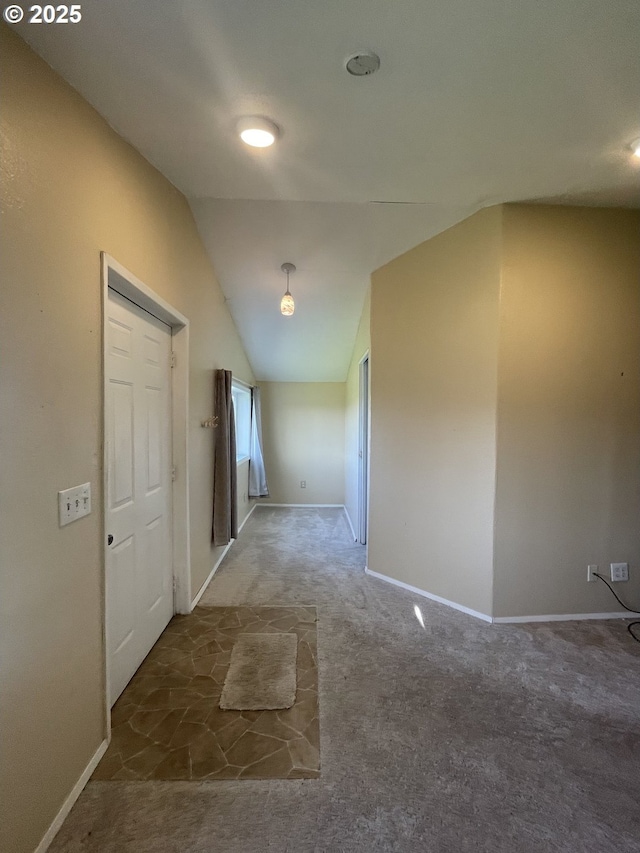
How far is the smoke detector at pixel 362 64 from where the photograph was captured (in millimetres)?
1229

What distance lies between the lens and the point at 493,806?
4.14ft

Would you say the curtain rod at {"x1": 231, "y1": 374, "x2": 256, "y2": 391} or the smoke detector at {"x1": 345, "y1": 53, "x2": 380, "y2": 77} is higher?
the smoke detector at {"x1": 345, "y1": 53, "x2": 380, "y2": 77}

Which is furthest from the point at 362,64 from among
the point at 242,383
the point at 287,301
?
the point at 242,383

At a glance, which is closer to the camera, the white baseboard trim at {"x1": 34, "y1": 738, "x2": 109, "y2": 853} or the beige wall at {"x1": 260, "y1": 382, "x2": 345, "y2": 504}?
the white baseboard trim at {"x1": 34, "y1": 738, "x2": 109, "y2": 853}

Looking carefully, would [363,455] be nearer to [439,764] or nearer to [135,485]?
[135,485]

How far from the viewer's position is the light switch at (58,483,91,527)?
1.21 metres

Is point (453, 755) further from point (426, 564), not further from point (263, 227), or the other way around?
point (263, 227)

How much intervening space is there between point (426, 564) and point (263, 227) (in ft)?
9.14

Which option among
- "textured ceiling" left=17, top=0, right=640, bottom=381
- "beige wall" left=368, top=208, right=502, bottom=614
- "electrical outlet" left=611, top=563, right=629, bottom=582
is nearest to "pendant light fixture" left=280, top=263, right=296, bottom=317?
"textured ceiling" left=17, top=0, right=640, bottom=381

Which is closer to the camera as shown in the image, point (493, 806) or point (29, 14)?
point (29, 14)

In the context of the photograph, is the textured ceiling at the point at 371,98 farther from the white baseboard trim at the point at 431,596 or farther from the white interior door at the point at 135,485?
the white baseboard trim at the point at 431,596

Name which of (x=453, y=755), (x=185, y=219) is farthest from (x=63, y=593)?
(x=185, y=219)

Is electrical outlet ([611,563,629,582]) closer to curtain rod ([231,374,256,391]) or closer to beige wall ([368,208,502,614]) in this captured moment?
beige wall ([368,208,502,614])

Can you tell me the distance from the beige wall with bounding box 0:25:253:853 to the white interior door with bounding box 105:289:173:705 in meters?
0.16
